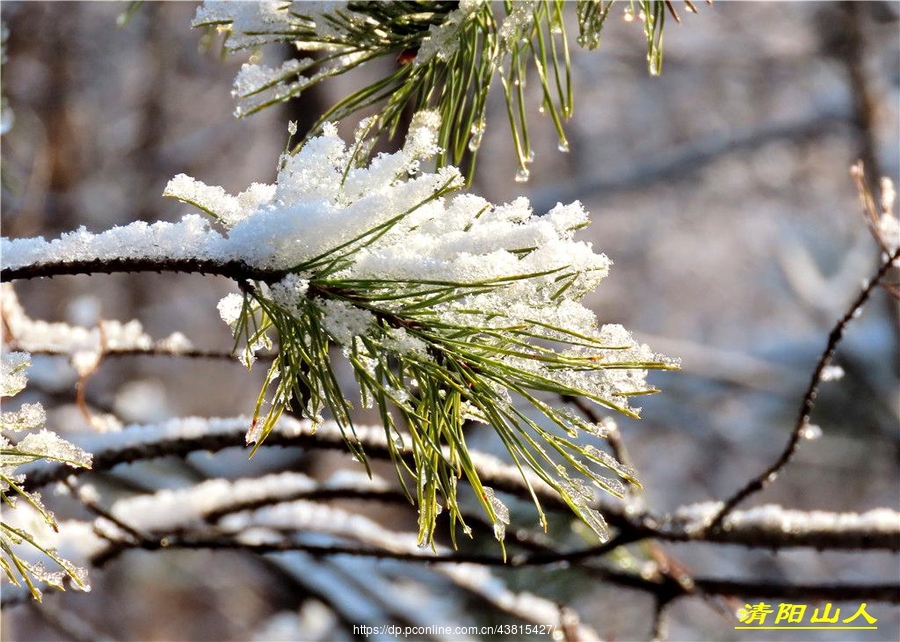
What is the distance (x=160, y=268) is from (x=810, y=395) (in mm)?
655

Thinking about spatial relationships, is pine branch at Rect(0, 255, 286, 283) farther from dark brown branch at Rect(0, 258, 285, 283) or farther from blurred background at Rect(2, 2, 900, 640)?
blurred background at Rect(2, 2, 900, 640)

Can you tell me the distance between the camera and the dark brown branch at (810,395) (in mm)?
779

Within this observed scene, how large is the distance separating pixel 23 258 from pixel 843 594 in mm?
971

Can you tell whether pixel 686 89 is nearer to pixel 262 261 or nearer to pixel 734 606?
pixel 734 606

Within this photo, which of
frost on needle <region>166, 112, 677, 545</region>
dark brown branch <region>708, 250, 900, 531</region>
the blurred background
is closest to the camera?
frost on needle <region>166, 112, 677, 545</region>

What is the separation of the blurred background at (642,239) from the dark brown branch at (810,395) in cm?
95

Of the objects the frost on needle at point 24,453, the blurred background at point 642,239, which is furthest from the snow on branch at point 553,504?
the blurred background at point 642,239

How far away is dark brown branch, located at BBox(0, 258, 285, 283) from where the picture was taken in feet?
1.63

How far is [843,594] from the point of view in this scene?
982 millimetres

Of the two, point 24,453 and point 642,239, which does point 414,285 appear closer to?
point 24,453

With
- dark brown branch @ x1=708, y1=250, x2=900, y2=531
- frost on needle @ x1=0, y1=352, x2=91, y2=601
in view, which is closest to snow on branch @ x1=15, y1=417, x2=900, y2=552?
dark brown branch @ x1=708, y1=250, x2=900, y2=531

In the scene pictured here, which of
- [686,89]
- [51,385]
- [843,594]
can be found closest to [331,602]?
[51,385]

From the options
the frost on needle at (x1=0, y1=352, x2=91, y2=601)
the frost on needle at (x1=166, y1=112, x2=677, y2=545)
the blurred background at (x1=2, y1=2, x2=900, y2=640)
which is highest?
the frost on needle at (x1=166, y1=112, x2=677, y2=545)

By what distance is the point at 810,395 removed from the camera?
0.82 m
